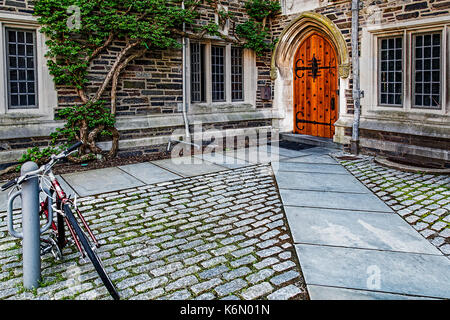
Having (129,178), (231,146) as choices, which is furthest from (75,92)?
(231,146)

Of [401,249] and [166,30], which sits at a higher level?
[166,30]

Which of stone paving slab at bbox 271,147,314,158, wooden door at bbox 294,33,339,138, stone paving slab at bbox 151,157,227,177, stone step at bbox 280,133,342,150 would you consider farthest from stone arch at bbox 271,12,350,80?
stone paving slab at bbox 151,157,227,177

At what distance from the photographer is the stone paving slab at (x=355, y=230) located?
4.29 meters

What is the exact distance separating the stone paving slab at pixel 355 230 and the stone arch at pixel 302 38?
16.3ft

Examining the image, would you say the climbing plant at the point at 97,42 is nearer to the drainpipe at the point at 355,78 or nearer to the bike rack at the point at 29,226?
the drainpipe at the point at 355,78

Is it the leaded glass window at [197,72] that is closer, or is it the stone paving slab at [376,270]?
the stone paving slab at [376,270]

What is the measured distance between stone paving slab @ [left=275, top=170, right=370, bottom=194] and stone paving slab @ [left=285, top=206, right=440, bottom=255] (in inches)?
42.9

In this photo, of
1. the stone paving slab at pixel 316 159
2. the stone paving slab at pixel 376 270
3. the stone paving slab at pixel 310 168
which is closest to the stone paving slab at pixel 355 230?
the stone paving slab at pixel 376 270

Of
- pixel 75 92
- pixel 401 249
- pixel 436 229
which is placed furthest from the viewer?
pixel 75 92

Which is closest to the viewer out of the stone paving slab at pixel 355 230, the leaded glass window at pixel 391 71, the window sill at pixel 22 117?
the stone paving slab at pixel 355 230

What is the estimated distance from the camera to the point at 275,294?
10.8 feet

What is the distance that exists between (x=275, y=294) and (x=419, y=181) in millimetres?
4530

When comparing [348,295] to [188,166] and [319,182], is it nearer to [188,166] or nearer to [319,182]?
[319,182]

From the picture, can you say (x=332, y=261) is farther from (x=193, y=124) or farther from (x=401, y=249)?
(x=193, y=124)
